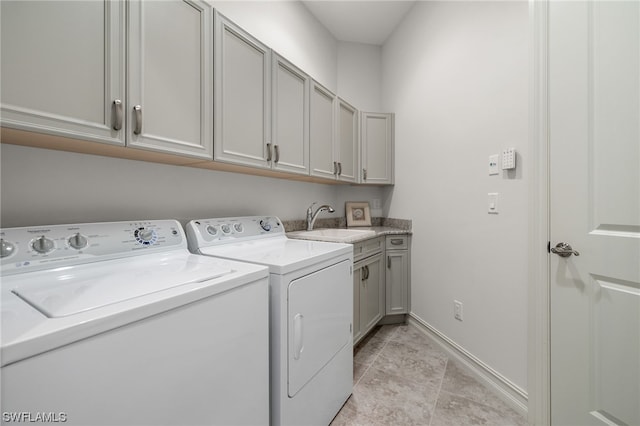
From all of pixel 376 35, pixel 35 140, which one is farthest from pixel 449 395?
pixel 376 35

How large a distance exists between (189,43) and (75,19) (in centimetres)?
42

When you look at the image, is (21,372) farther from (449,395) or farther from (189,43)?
(449,395)

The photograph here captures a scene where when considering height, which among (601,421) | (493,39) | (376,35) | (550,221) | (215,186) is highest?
(376,35)

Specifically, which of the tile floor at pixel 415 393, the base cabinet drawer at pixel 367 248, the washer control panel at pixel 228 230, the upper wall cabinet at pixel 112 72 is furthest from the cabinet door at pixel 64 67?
the tile floor at pixel 415 393

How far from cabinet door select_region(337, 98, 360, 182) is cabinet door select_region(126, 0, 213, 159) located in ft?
4.40

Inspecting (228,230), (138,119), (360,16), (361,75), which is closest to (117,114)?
(138,119)

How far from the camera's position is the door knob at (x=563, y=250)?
1234mm

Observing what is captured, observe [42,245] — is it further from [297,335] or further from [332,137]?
[332,137]

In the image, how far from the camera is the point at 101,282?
2.78 feet

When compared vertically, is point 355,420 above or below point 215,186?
below

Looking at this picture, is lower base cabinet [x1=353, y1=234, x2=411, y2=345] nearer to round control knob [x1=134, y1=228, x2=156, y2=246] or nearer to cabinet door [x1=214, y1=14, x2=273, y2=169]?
cabinet door [x1=214, y1=14, x2=273, y2=169]

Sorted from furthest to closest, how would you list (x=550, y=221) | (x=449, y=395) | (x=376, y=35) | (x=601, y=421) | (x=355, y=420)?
1. (x=376, y=35)
2. (x=449, y=395)
3. (x=355, y=420)
4. (x=550, y=221)
5. (x=601, y=421)

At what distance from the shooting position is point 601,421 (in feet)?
3.78

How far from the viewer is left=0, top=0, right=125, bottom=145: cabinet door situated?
0.80 metres
